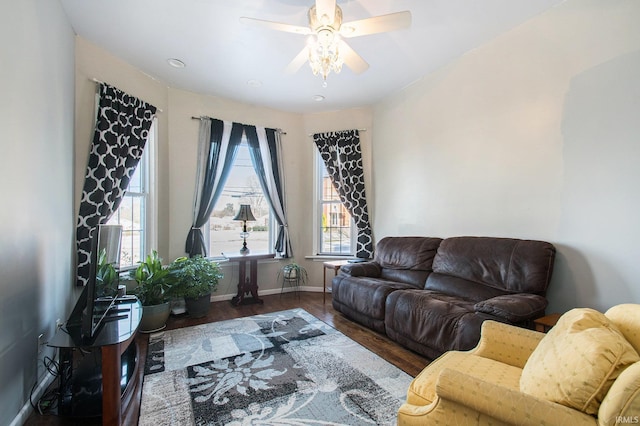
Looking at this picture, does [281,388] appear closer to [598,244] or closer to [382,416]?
[382,416]

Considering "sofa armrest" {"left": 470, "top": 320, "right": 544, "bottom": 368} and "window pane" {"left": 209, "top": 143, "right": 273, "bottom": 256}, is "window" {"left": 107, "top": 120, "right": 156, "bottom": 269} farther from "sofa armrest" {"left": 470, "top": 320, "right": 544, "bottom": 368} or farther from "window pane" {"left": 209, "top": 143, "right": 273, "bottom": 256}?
"sofa armrest" {"left": 470, "top": 320, "right": 544, "bottom": 368}

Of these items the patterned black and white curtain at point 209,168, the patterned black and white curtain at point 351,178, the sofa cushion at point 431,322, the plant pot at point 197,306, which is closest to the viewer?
the sofa cushion at point 431,322

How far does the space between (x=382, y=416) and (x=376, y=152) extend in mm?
3508

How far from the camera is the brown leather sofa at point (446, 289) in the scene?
225cm

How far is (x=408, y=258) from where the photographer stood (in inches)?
140

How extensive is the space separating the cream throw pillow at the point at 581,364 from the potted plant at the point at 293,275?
364cm

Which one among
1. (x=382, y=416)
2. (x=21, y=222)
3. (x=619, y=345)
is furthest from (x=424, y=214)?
(x=21, y=222)

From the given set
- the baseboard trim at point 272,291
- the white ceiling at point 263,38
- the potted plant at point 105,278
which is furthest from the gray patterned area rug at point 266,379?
the white ceiling at point 263,38

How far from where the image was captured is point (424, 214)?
3.77 meters

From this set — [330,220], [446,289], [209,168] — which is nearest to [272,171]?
[209,168]

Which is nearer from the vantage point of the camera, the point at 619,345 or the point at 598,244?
the point at 619,345

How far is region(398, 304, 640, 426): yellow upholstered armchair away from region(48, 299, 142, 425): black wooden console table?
1.53 m

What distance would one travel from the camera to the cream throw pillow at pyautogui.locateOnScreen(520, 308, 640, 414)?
100 cm

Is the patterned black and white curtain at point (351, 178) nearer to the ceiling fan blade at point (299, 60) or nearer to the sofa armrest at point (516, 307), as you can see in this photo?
the ceiling fan blade at point (299, 60)
